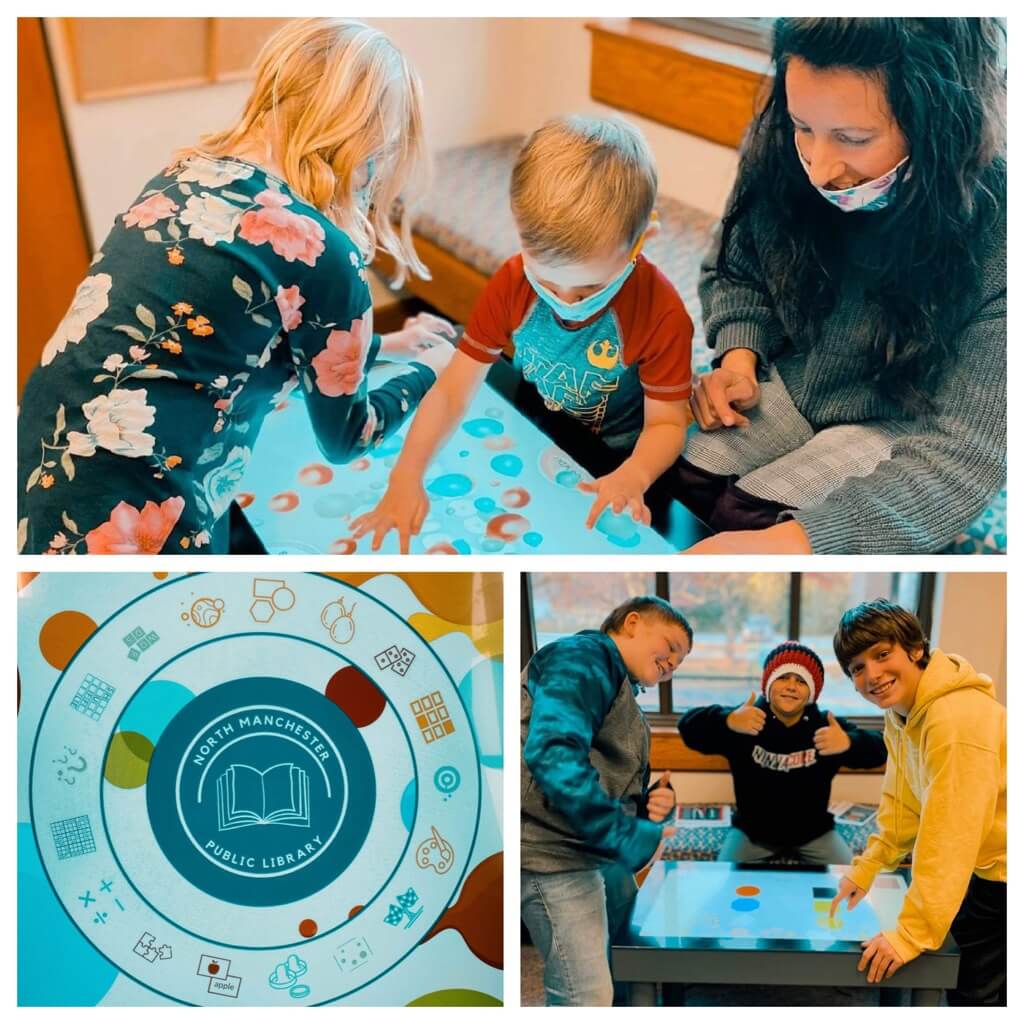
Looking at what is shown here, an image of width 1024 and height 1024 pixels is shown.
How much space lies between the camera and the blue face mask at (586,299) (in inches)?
42.4

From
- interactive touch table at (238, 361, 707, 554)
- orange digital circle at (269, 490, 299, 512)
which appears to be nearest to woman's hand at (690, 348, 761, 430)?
interactive touch table at (238, 361, 707, 554)

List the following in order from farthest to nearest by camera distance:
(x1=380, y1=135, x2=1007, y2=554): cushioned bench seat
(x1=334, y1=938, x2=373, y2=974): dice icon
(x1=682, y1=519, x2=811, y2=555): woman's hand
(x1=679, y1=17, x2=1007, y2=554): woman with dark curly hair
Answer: (x1=380, y1=135, x2=1007, y2=554): cushioned bench seat < (x1=334, y1=938, x2=373, y2=974): dice icon < (x1=682, y1=519, x2=811, y2=555): woman's hand < (x1=679, y1=17, x2=1007, y2=554): woman with dark curly hair

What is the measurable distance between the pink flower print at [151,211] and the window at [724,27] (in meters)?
0.59

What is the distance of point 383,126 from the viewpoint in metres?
1.06

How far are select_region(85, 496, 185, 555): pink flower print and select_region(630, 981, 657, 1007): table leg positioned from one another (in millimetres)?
704

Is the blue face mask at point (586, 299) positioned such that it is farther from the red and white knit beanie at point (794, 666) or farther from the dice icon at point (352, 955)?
the dice icon at point (352, 955)

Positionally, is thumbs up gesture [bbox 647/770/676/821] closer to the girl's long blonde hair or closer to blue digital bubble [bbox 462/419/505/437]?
blue digital bubble [bbox 462/419/505/437]

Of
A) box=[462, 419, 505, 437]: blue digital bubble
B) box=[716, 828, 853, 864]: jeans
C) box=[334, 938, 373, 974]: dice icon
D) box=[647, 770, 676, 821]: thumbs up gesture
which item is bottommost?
box=[334, 938, 373, 974]: dice icon

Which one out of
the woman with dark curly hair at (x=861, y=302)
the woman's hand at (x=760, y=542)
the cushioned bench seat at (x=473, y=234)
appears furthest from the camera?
the cushioned bench seat at (x=473, y=234)

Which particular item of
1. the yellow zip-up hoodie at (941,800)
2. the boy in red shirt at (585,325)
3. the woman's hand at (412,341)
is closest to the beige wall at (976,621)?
the yellow zip-up hoodie at (941,800)

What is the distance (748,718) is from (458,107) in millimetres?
830

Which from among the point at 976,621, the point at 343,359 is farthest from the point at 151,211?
the point at 976,621

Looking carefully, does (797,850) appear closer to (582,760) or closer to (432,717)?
(582,760)

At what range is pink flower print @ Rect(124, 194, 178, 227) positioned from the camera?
3.48 ft
